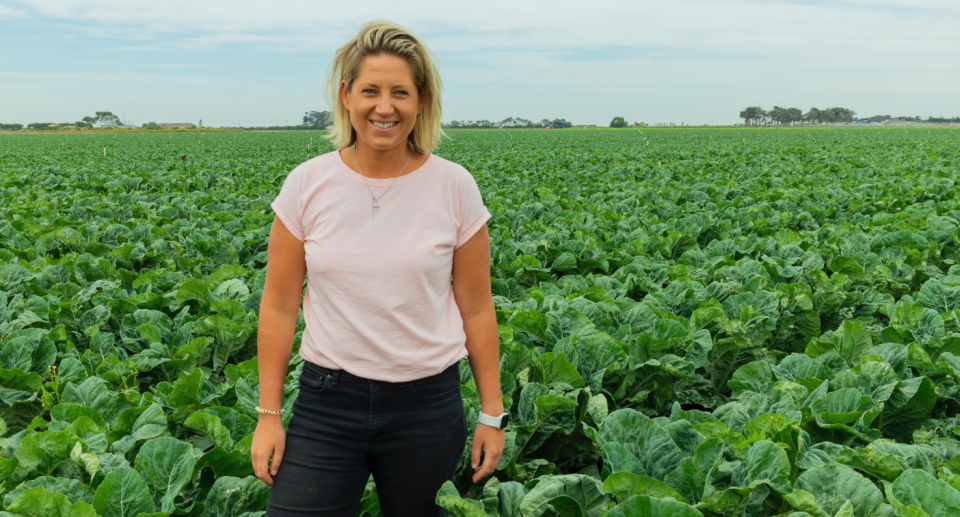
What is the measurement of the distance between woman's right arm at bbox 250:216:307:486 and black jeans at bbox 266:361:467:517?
5 centimetres

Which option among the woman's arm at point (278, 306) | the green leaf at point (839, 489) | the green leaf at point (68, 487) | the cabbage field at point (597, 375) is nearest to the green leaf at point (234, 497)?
the cabbage field at point (597, 375)

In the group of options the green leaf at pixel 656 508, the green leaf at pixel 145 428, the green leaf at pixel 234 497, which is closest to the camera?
the green leaf at pixel 656 508

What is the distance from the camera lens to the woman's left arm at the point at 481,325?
6.35ft

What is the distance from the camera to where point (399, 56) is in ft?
5.75

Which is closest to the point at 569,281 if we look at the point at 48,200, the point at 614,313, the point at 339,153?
→ the point at 614,313

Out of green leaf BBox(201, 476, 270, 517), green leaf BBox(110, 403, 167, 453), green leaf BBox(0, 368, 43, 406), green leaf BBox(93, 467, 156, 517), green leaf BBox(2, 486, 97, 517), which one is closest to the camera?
green leaf BBox(2, 486, 97, 517)

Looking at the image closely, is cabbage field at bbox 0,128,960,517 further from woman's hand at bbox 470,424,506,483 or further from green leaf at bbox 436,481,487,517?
woman's hand at bbox 470,424,506,483

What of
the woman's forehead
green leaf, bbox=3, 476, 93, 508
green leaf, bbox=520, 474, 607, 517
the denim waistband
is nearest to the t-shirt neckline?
the woman's forehead

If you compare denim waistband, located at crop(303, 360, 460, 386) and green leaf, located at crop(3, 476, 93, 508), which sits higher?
denim waistband, located at crop(303, 360, 460, 386)

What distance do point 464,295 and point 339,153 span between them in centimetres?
60

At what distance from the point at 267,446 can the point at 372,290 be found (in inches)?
23.1

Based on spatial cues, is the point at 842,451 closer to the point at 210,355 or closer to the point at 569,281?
the point at 569,281

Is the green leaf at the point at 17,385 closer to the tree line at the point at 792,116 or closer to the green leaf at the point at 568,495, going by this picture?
the green leaf at the point at 568,495

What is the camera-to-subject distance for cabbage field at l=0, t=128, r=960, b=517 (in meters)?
2.05
